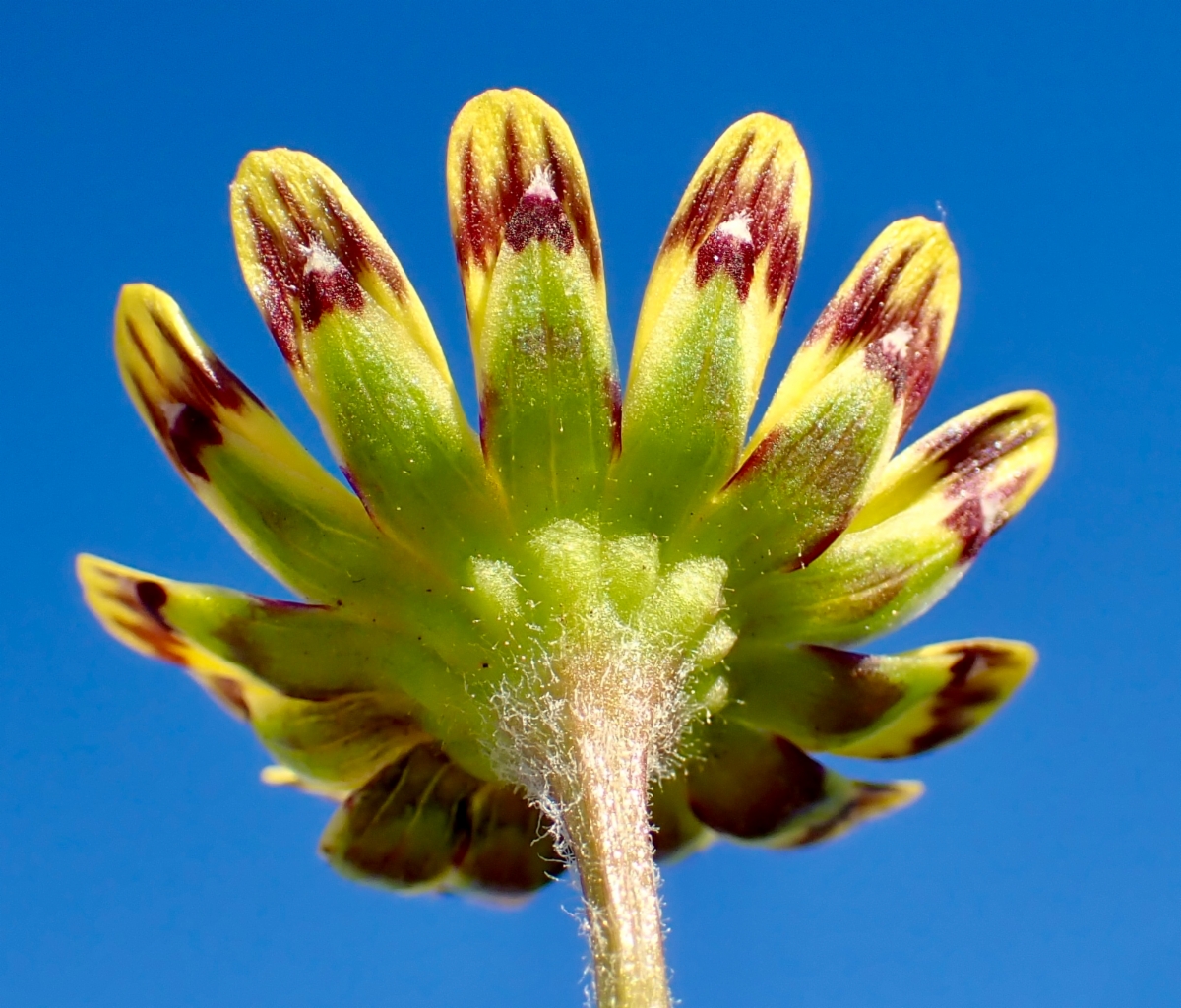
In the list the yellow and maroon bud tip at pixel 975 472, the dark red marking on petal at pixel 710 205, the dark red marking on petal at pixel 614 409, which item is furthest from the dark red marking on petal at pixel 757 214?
the yellow and maroon bud tip at pixel 975 472

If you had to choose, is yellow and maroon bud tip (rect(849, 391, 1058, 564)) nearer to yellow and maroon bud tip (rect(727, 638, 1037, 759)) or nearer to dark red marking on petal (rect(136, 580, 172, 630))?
yellow and maroon bud tip (rect(727, 638, 1037, 759))

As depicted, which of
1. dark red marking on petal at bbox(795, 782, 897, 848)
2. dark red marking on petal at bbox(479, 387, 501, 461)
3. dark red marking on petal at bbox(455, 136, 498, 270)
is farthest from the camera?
dark red marking on petal at bbox(795, 782, 897, 848)

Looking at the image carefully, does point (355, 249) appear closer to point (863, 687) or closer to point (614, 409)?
point (614, 409)

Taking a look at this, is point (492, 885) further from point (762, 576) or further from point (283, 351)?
A: point (283, 351)

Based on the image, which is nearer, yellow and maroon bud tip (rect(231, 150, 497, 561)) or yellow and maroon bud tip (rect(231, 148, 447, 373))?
yellow and maroon bud tip (rect(231, 150, 497, 561))

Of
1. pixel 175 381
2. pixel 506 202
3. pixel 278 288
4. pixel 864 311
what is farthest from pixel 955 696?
pixel 175 381

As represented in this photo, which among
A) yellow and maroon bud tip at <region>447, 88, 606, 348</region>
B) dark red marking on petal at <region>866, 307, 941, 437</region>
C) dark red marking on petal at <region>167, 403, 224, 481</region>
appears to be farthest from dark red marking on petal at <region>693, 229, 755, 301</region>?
dark red marking on petal at <region>167, 403, 224, 481</region>

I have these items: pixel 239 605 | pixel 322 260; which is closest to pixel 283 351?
pixel 322 260

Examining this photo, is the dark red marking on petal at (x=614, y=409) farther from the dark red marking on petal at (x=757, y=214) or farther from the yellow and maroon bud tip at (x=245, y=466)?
the yellow and maroon bud tip at (x=245, y=466)
